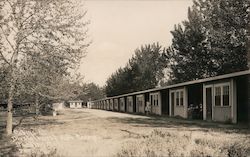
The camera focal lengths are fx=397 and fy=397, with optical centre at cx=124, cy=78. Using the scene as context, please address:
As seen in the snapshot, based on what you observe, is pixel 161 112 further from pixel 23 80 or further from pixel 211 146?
pixel 211 146

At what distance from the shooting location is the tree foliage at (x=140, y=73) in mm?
90250

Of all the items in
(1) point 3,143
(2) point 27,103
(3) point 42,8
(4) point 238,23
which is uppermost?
(4) point 238,23

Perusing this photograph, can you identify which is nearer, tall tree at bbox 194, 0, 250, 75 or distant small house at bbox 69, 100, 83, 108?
tall tree at bbox 194, 0, 250, 75

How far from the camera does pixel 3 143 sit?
563 inches

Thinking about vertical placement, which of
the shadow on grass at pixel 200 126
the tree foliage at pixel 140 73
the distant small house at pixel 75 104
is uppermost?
the tree foliage at pixel 140 73

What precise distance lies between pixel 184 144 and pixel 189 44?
167 ft

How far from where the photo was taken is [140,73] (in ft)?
302

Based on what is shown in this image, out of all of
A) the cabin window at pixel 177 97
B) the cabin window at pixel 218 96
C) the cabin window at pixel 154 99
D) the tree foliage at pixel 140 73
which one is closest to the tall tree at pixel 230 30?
the cabin window at pixel 154 99

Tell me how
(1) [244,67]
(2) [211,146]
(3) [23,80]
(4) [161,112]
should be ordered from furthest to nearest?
(1) [244,67] → (4) [161,112] → (3) [23,80] → (2) [211,146]

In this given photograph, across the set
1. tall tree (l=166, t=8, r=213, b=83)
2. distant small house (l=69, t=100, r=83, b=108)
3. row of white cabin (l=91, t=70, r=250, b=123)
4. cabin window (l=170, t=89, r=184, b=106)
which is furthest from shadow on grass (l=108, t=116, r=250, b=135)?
distant small house (l=69, t=100, r=83, b=108)

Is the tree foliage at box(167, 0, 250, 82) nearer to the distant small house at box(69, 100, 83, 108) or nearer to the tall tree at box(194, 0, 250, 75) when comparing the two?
the tall tree at box(194, 0, 250, 75)

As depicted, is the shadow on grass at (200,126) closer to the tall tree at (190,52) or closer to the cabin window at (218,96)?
the cabin window at (218,96)

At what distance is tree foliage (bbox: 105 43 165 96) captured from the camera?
296 feet

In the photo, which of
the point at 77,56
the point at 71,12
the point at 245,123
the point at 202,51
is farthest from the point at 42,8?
the point at 202,51
